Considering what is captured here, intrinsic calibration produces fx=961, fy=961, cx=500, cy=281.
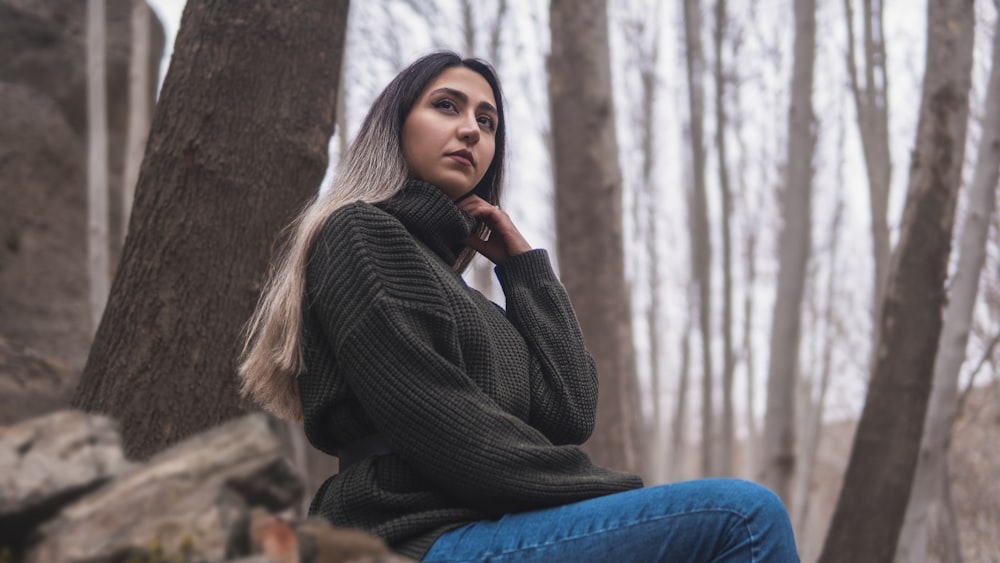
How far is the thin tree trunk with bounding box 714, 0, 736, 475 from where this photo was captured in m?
11.3

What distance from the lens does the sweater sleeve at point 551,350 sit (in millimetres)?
2377

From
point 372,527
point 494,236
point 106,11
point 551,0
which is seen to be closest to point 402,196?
point 494,236

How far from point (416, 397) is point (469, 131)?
92 cm

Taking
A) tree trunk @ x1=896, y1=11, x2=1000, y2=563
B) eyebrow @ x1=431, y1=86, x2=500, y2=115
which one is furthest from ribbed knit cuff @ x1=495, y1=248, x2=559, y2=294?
tree trunk @ x1=896, y1=11, x2=1000, y2=563

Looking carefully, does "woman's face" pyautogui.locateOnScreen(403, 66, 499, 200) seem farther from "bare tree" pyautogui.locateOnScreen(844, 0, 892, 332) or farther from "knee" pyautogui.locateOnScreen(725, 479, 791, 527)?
"bare tree" pyautogui.locateOnScreen(844, 0, 892, 332)

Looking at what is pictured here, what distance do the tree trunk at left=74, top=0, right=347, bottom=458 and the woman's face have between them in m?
0.70

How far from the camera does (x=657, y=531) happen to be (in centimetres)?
180

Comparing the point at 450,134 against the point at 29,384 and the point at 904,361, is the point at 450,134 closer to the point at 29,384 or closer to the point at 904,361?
the point at 904,361

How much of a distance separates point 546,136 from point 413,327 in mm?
15423

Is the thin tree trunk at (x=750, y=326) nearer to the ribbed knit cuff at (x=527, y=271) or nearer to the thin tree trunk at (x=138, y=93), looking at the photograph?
the thin tree trunk at (x=138, y=93)

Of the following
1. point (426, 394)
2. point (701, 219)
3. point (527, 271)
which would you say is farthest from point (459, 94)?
point (701, 219)

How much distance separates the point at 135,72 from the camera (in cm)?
984

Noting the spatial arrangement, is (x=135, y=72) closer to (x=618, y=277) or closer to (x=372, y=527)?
(x=618, y=277)

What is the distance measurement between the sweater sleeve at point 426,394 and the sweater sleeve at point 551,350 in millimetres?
305
